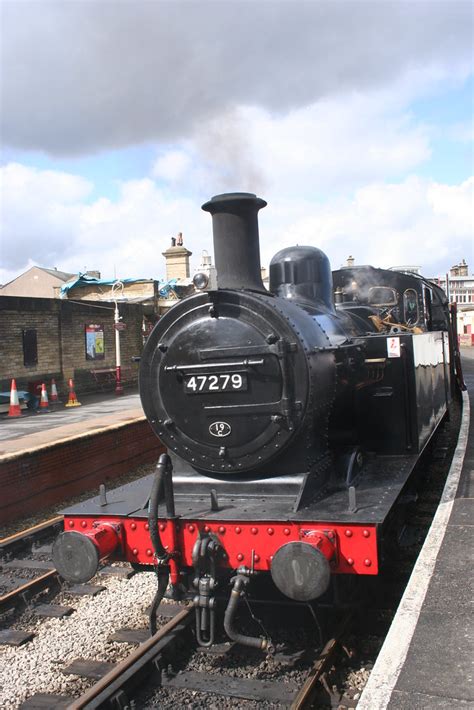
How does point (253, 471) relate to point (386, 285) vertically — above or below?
below

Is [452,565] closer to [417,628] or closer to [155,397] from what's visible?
[417,628]

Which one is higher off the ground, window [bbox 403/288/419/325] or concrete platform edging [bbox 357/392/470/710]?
window [bbox 403/288/419/325]

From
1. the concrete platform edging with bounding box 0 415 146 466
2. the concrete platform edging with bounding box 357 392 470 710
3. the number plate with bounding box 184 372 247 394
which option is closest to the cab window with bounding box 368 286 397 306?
the concrete platform edging with bounding box 357 392 470 710

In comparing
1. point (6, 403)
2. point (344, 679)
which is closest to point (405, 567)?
point (344, 679)

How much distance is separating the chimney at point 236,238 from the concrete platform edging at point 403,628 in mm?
2019

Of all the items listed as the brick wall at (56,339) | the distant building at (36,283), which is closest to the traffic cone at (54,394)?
the brick wall at (56,339)

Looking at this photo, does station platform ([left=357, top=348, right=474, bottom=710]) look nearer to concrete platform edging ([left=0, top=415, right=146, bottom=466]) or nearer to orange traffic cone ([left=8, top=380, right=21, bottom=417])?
concrete platform edging ([left=0, top=415, right=146, bottom=466])

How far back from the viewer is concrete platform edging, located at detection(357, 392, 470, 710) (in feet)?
8.63

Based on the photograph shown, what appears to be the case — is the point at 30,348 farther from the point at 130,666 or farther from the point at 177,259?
the point at 130,666

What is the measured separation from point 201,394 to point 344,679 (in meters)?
1.84

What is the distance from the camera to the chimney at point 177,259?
24.1 metres

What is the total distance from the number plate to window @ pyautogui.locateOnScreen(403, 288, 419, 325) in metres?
3.59

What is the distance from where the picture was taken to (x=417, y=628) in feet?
10.4

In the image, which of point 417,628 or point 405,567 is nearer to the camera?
point 417,628
